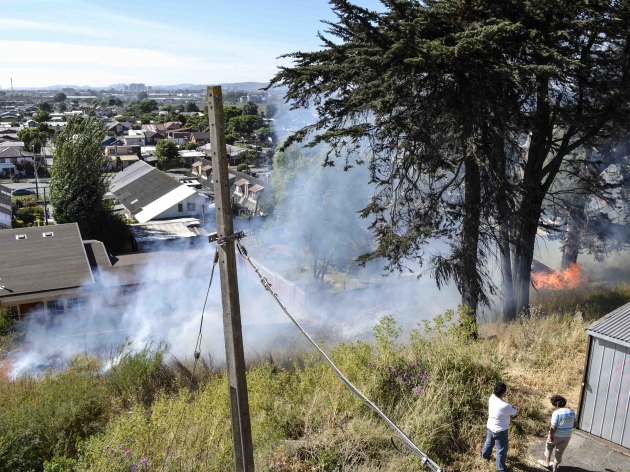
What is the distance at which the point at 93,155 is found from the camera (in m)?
28.6

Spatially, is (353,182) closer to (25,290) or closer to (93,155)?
(25,290)

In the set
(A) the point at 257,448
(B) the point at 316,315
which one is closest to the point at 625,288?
A: (B) the point at 316,315

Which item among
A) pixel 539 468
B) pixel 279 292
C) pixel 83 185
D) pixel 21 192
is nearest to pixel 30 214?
pixel 83 185

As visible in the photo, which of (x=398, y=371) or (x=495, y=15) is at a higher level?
(x=495, y=15)

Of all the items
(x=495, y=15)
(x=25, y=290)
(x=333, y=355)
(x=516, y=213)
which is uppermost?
(x=495, y=15)

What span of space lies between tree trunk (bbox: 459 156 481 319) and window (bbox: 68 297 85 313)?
1292cm

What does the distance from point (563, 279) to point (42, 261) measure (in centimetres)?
1816

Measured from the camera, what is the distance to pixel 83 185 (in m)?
28.0

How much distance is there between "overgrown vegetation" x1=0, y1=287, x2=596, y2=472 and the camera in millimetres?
5621

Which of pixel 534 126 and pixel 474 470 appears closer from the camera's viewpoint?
pixel 474 470

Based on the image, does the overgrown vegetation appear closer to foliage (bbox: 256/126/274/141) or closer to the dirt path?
Result: the dirt path

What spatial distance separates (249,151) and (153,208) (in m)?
23.7

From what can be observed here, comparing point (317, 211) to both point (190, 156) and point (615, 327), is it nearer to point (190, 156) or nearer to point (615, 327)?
point (615, 327)

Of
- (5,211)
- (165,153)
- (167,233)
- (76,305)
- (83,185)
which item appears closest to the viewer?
(76,305)
